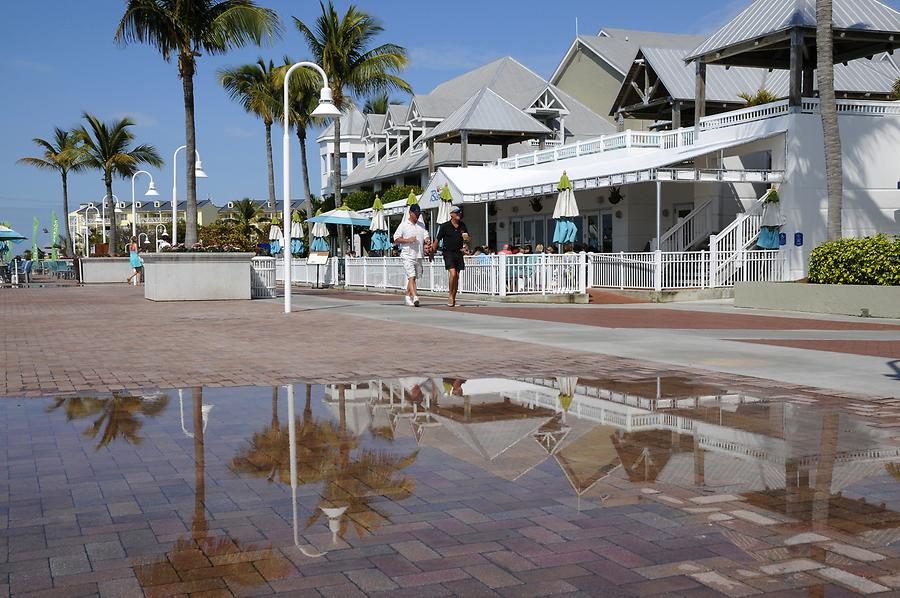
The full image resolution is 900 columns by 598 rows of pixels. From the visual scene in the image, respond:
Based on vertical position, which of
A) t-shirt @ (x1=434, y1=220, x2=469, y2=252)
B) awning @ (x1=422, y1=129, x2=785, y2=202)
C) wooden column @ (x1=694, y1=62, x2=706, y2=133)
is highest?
wooden column @ (x1=694, y1=62, x2=706, y2=133)

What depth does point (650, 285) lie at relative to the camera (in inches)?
892

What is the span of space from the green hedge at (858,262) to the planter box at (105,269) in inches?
1183

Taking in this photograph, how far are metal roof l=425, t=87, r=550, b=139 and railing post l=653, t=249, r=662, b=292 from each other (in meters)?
14.1

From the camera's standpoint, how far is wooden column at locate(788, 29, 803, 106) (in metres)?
23.9

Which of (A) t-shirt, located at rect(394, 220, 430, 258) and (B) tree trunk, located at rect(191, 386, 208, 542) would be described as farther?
(A) t-shirt, located at rect(394, 220, 430, 258)

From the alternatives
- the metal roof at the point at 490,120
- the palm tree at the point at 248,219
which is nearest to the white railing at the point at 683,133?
the metal roof at the point at 490,120

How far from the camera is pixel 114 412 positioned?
23.0 feet

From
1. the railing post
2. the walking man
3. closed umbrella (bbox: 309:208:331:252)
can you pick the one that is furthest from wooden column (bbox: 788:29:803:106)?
closed umbrella (bbox: 309:208:331:252)

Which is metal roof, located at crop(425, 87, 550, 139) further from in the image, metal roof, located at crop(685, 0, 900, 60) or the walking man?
the walking man

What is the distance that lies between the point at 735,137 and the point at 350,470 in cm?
2275

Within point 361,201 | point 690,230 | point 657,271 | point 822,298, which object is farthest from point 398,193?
point 822,298

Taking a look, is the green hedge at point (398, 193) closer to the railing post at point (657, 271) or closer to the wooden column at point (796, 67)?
the wooden column at point (796, 67)

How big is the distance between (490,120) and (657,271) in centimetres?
1521

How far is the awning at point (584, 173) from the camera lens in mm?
23422
